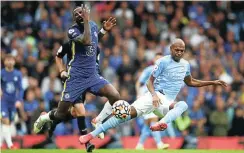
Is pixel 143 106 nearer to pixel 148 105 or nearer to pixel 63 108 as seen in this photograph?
pixel 148 105

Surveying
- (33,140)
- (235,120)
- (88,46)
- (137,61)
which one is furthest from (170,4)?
(88,46)

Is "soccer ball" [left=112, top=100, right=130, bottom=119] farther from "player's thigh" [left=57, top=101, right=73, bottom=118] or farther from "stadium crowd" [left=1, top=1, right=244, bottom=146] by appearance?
"stadium crowd" [left=1, top=1, right=244, bottom=146]

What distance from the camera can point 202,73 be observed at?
2545cm

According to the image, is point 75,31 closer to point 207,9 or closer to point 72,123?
point 72,123

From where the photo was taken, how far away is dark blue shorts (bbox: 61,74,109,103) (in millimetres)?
15336

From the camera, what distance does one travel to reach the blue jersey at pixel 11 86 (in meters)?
19.5

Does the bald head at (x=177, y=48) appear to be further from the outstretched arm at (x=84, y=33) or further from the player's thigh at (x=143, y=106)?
the outstretched arm at (x=84, y=33)

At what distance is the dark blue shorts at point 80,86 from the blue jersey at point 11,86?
440cm

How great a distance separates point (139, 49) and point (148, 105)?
35.9 feet

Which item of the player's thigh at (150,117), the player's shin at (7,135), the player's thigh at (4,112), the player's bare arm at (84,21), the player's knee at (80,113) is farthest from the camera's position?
the player's thigh at (4,112)

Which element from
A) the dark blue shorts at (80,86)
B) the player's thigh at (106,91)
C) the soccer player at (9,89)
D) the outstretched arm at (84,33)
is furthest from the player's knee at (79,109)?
the soccer player at (9,89)

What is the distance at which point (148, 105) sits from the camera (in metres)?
15.5

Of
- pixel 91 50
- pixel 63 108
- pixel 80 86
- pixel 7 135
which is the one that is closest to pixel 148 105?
pixel 80 86

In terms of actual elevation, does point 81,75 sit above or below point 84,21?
below
